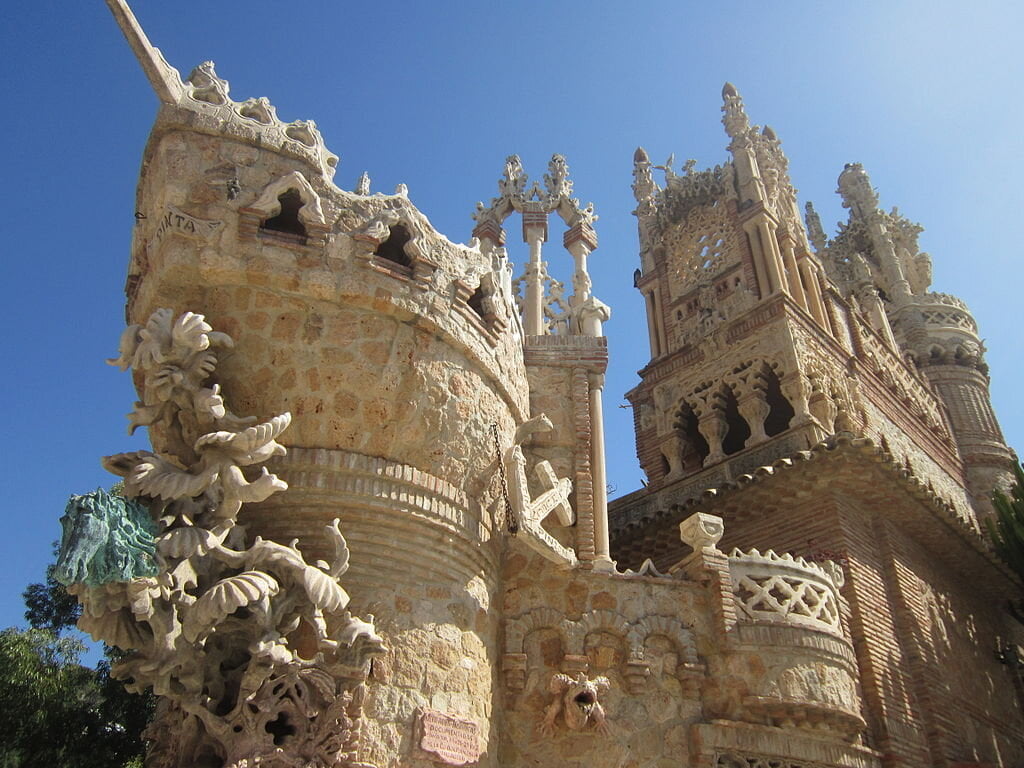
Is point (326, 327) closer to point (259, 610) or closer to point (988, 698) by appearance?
point (259, 610)

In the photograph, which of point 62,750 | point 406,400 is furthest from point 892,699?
point 62,750

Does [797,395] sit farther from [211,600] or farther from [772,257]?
[211,600]

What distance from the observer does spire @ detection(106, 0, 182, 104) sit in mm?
7234

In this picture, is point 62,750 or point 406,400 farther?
point 62,750

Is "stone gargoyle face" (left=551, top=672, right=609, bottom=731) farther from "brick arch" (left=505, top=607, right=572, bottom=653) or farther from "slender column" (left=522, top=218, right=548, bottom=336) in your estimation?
"slender column" (left=522, top=218, right=548, bottom=336)

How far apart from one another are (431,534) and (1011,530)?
29.6 feet

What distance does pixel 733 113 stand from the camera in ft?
60.2

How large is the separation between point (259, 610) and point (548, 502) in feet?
9.16

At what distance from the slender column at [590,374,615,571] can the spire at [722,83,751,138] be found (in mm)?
10603

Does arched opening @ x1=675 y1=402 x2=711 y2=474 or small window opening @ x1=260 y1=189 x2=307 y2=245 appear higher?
arched opening @ x1=675 y1=402 x2=711 y2=474

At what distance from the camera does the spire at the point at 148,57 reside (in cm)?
723

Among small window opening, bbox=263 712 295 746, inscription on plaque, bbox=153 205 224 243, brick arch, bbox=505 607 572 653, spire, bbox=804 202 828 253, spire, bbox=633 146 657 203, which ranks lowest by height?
small window opening, bbox=263 712 295 746

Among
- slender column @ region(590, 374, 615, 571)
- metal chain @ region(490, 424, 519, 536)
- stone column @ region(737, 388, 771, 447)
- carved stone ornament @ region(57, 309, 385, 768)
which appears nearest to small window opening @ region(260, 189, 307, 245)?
carved stone ornament @ region(57, 309, 385, 768)

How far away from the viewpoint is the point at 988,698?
36.6 ft
